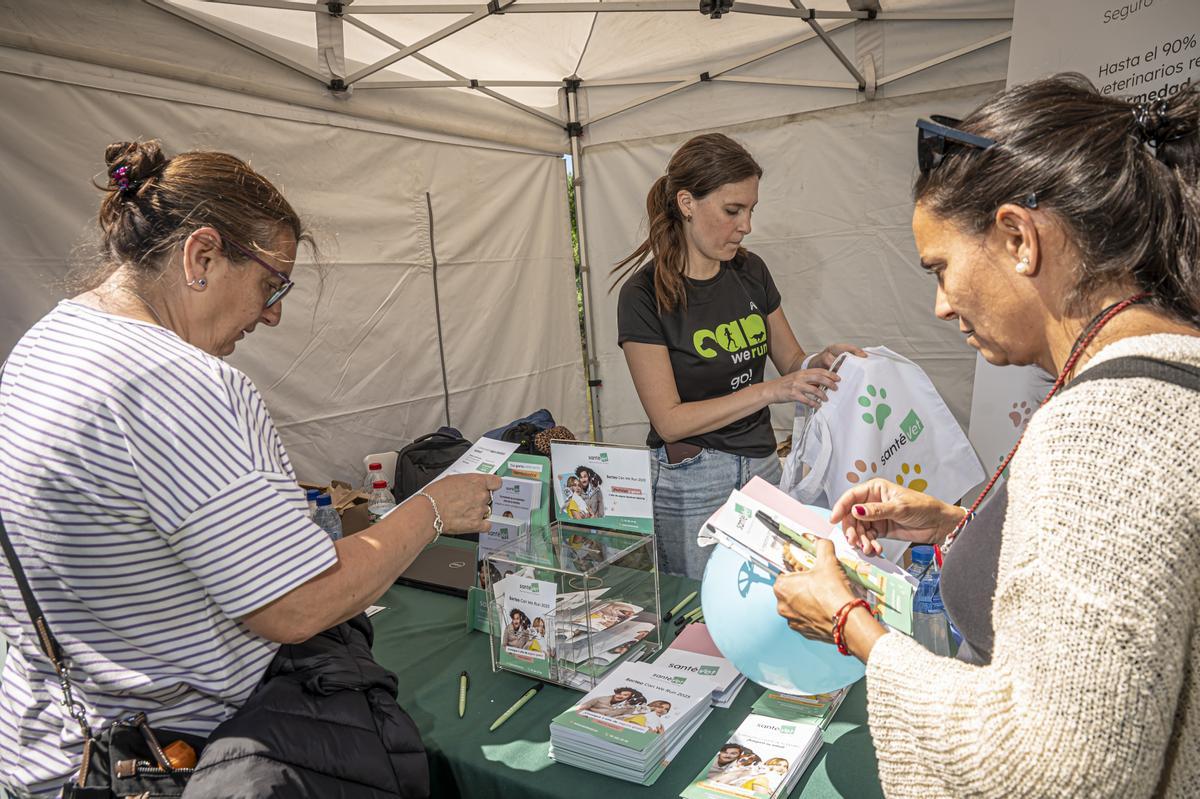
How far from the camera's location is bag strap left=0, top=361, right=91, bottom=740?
97cm

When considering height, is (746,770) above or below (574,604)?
below

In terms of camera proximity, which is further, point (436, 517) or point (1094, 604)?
point (436, 517)

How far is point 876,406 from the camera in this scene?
7.50 feet

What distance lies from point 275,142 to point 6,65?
992 mm

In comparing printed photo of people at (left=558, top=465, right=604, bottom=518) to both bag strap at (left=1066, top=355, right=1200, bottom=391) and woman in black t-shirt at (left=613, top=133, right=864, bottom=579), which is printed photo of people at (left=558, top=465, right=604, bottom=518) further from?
bag strap at (left=1066, top=355, right=1200, bottom=391)

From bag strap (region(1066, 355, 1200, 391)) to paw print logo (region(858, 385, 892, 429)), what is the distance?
1586 millimetres

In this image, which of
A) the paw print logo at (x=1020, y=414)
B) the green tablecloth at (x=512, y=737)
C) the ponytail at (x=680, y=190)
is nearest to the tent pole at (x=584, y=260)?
the ponytail at (x=680, y=190)

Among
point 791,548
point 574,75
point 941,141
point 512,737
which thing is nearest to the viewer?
point 941,141

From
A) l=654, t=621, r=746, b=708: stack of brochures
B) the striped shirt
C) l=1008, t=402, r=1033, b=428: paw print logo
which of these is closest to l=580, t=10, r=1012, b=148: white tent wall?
l=1008, t=402, r=1033, b=428: paw print logo

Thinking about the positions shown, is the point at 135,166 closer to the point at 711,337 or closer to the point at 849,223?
the point at 711,337

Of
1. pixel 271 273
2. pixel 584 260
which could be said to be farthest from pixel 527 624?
pixel 584 260

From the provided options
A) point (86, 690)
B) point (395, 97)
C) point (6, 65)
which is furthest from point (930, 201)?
point (395, 97)

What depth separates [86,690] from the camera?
1004 mm

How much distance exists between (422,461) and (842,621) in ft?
9.82
